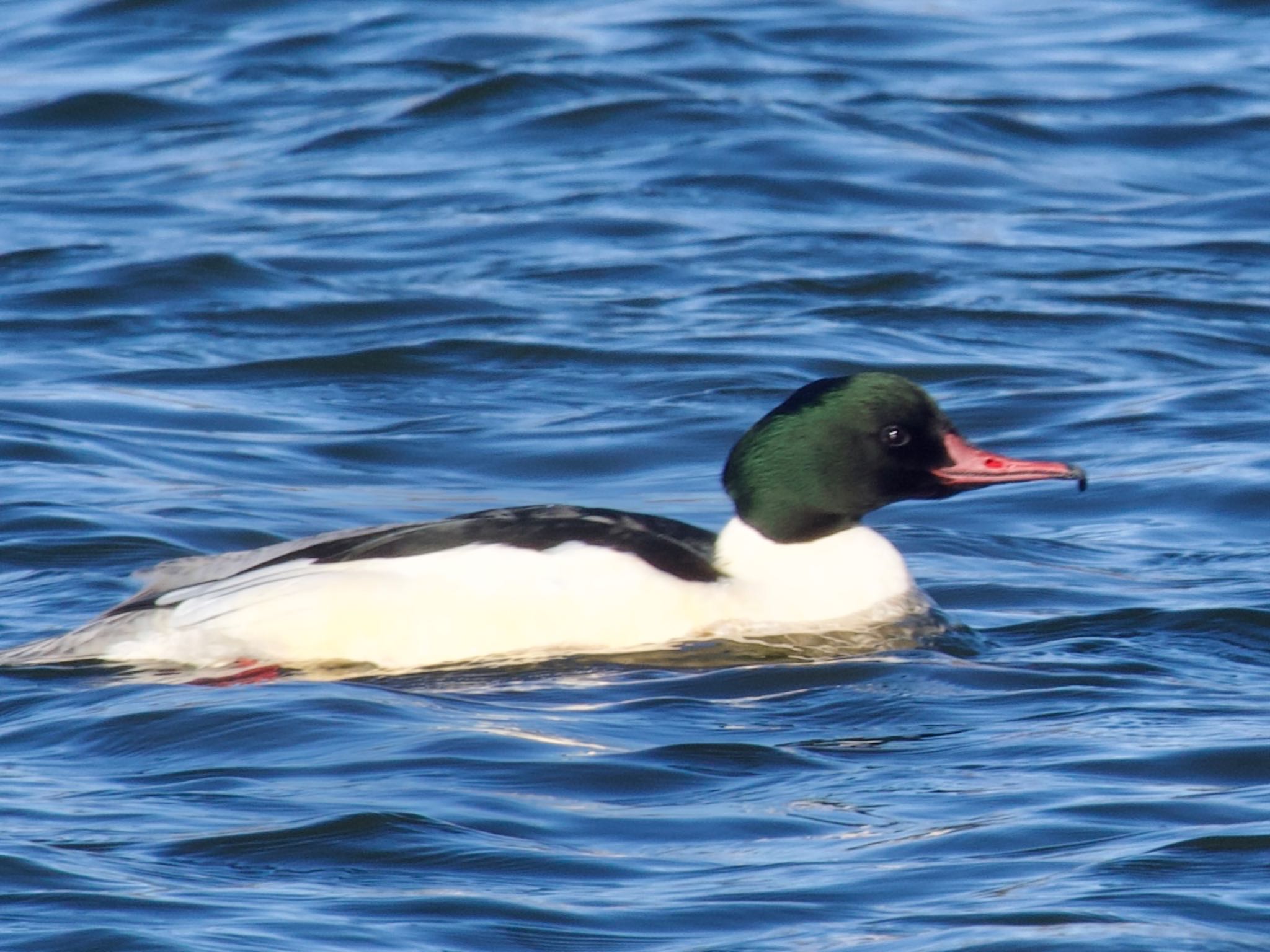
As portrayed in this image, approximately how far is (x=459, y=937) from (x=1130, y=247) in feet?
33.2

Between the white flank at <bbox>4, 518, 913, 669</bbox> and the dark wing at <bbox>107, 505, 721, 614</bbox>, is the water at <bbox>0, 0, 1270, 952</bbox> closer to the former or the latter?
the white flank at <bbox>4, 518, 913, 669</bbox>

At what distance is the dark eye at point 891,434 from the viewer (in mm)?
7938

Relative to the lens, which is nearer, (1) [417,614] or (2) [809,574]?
(1) [417,614]

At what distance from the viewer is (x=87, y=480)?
9.98 m

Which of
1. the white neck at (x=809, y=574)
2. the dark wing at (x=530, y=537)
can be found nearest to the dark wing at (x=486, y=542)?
the dark wing at (x=530, y=537)

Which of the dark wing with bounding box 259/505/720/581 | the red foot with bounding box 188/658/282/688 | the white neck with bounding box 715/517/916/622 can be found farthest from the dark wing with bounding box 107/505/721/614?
the red foot with bounding box 188/658/282/688

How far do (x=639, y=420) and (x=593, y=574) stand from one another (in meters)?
3.83

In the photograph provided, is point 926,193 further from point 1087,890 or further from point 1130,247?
point 1087,890

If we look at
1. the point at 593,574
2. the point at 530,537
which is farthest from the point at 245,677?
the point at 593,574

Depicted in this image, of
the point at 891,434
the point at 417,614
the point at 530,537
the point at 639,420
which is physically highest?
the point at 891,434

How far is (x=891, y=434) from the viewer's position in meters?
7.94

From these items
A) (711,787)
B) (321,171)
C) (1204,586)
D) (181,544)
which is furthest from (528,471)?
(321,171)

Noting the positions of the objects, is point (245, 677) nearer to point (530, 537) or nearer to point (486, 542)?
point (486, 542)

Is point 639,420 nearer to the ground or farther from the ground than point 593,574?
nearer to the ground
